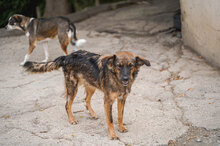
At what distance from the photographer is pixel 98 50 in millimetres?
8812

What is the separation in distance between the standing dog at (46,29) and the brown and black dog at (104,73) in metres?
2.85

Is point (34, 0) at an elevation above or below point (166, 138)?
above

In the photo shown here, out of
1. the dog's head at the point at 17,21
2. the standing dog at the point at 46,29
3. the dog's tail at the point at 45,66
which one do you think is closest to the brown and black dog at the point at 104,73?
the dog's tail at the point at 45,66

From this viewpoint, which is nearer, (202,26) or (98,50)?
(202,26)

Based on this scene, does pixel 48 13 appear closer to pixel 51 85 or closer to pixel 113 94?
pixel 51 85

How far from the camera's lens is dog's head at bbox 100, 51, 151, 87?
4.27 meters

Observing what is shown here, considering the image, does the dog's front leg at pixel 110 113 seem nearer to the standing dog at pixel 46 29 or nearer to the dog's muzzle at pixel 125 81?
the dog's muzzle at pixel 125 81

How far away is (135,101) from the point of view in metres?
6.07

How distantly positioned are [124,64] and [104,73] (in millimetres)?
556

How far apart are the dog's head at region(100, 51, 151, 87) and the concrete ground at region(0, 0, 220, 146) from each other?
1024 millimetres

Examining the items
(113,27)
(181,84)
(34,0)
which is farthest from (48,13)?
(181,84)

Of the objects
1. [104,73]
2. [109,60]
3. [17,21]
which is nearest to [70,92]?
[104,73]

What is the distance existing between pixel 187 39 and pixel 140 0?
6.69 metres

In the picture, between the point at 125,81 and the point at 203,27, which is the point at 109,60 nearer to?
the point at 125,81
